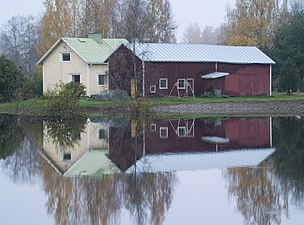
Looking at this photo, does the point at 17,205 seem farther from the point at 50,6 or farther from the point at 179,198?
the point at 50,6

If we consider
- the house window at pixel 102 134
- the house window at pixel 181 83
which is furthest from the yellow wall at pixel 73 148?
the house window at pixel 181 83

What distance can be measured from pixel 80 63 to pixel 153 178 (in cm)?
3580

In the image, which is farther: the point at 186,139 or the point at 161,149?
the point at 186,139

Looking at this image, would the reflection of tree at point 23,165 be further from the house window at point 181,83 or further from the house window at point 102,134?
the house window at point 181,83

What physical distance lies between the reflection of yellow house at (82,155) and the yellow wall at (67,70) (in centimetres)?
2362

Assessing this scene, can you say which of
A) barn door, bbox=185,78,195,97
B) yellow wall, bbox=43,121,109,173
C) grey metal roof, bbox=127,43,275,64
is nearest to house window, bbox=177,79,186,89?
barn door, bbox=185,78,195,97

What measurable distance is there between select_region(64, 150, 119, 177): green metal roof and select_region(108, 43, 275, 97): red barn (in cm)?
2499

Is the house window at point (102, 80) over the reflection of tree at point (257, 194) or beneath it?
over

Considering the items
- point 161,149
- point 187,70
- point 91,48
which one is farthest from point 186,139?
point 91,48

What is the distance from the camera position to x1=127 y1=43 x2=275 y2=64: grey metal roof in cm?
4559

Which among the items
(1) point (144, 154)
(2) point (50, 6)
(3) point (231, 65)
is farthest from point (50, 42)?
(1) point (144, 154)

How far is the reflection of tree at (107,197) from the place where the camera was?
10.4 m

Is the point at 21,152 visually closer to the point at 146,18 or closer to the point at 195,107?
the point at 195,107

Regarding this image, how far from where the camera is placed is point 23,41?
8681cm
